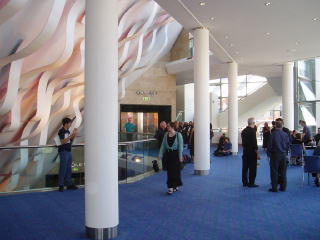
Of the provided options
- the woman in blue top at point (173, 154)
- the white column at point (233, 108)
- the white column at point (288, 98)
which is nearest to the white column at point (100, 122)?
the woman in blue top at point (173, 154)

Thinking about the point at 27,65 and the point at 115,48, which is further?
the point at 27,65

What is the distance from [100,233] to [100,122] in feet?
5.34

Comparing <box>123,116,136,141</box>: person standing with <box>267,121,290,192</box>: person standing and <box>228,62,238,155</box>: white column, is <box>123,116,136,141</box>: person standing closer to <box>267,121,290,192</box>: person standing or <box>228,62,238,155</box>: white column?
<box>228,62,238,155</box>: white column

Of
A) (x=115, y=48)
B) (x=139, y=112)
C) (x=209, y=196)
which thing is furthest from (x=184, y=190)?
(x=139, y=112)

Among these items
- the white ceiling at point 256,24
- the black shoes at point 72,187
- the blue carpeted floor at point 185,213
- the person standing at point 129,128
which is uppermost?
the white ceiling at point 256,24

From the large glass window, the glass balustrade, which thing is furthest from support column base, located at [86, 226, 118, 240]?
the large glass window

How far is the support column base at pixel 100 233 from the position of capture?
16.1ft

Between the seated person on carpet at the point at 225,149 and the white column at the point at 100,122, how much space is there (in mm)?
12334

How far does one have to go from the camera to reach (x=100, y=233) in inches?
194

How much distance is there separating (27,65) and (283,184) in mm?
9113

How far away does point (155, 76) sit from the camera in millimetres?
25562

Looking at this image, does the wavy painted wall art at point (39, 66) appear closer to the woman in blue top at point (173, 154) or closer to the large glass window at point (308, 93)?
the woman in blue top at point (173, 154)

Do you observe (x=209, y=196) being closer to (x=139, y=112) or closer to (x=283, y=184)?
(x=283, y=184)

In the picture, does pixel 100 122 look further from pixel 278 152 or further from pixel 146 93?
pixel 146 93
